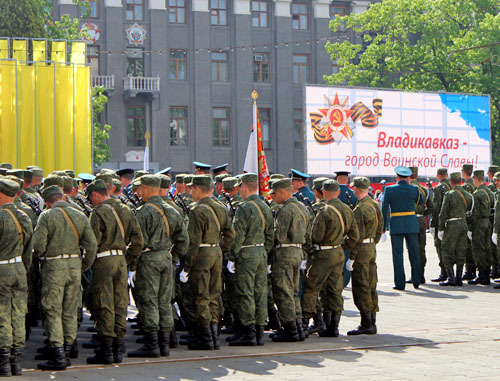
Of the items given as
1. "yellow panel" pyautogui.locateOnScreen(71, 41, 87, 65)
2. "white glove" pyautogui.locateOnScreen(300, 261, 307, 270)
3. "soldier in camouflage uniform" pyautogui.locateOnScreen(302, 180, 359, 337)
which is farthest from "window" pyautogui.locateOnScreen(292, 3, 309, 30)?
"soldier in camouflage uniform" pyautogui.locateOnScreen(302, 180, 359, 337)

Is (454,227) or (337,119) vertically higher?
(337,119)

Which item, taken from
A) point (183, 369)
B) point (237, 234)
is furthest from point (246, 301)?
point (183, 369)

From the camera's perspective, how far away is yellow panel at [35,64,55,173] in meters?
19.9

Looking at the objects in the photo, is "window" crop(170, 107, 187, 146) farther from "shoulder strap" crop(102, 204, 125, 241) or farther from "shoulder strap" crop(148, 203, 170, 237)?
"shoulder strap" crop(102, 204, 125, 241)

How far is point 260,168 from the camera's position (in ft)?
52.1

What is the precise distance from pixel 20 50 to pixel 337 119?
1423 cm

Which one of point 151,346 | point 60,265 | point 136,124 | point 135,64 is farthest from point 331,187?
point 135,64

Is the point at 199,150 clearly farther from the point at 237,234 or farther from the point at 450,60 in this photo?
the point at 237,234

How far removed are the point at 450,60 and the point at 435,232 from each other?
90.1ft

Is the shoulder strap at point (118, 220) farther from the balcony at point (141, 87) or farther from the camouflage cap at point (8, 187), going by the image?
the balcony at point (141, 87)

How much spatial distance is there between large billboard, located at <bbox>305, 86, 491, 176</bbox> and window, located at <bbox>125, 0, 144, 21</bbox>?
16.8 m

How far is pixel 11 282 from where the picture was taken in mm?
8922

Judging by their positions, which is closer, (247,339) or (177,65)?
(247,339)

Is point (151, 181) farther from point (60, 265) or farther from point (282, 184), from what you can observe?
point (282, 184)
